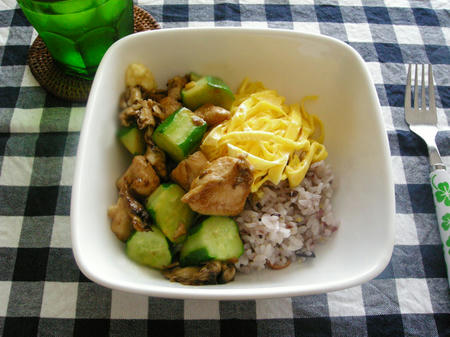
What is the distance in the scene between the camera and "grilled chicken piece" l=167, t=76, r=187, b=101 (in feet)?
4.34

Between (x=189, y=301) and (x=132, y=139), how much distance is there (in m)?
0.53

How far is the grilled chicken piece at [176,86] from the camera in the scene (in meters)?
1.32

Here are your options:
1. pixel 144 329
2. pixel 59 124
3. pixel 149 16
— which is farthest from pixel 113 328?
pixel 149 16

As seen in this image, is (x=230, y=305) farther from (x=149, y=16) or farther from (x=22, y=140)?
(x=149, y=16)

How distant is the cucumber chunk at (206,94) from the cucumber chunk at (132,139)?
0.19 metres

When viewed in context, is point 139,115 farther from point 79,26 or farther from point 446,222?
point 446,222

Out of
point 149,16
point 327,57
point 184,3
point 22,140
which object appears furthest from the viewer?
point 184,3

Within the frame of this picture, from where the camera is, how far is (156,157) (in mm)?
1214

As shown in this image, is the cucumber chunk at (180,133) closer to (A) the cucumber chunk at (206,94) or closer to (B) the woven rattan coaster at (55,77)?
(A) the cucumber chunk at (206,94)

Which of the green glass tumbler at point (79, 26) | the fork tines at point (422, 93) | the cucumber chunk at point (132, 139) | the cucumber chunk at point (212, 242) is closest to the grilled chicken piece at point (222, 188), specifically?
the cucumber chunk at point (212, 242)

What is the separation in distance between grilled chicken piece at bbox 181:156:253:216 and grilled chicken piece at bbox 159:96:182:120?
25 centimetres

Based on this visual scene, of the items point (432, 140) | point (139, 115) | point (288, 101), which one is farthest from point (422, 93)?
point (139, 115)

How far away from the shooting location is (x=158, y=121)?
1268 mm

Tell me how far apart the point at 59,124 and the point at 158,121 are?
1.52ft
